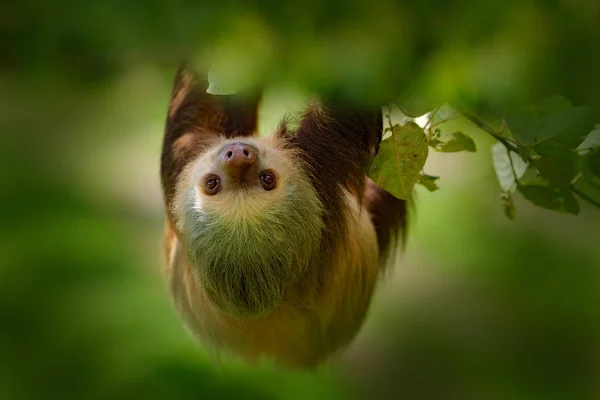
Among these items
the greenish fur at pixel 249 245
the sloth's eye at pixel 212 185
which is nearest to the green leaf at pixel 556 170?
the greenish fur at pixel 249 245

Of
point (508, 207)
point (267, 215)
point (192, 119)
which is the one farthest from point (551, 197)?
point (192, 119)

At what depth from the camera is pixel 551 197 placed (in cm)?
294

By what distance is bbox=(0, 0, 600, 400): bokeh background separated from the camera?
8.70 ft

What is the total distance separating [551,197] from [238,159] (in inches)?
54.5

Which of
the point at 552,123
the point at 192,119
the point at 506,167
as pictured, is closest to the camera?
the point at 552,123

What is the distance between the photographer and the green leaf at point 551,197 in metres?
2.90

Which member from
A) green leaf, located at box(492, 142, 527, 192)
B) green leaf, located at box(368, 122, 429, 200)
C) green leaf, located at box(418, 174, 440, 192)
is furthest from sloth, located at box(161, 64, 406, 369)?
green leaf, located at box(492, 142, 527, 192)

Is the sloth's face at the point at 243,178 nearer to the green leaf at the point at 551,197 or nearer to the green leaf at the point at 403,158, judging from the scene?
the green leaf at the point at 403,158

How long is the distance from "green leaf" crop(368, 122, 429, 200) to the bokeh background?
21cm

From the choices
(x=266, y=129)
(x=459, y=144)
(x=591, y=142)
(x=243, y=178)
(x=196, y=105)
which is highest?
(x=196, y=105)

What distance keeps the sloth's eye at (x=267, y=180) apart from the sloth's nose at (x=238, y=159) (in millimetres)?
98

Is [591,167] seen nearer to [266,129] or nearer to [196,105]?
[266,129]

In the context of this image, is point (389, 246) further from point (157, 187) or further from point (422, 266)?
point (157, 187)

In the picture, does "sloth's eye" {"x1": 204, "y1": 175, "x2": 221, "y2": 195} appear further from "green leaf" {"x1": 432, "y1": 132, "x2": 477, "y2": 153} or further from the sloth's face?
"green leaf" {"x1": 432, "y1": 132, "x2": 477, "y2": 153}
